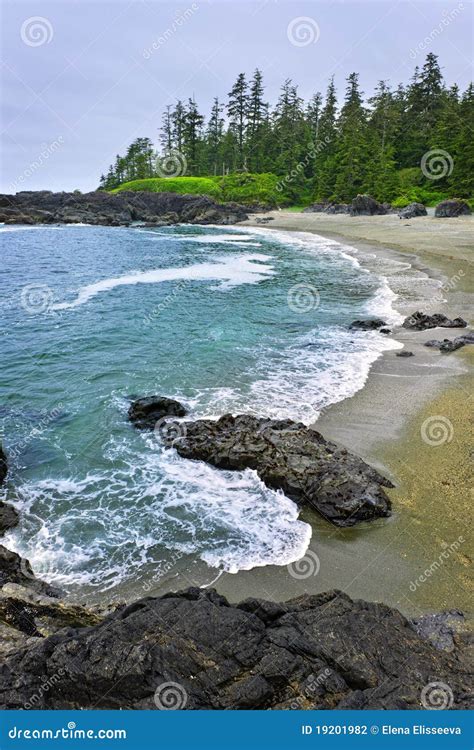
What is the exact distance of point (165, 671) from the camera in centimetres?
434

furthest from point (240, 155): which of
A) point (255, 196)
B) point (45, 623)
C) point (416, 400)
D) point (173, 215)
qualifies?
point (45, 623)

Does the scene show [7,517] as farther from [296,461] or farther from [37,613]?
[296,461]

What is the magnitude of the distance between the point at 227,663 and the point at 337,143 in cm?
8859

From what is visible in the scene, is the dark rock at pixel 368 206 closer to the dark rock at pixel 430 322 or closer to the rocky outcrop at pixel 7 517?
the dark rock at pixel 430 322

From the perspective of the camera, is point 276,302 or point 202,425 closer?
point 202,425

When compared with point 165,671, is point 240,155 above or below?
above

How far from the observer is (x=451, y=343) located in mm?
16703

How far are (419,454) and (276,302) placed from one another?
16314 millimetres

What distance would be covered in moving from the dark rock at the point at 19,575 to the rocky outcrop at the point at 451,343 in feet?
46.8

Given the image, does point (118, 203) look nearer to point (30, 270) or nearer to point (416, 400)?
point (30, 270)

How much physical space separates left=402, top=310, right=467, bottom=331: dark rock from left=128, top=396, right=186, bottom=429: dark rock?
11.4 meters

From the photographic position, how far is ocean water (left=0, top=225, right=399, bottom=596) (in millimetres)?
8156

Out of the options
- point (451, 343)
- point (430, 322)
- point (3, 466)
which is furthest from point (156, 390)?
point (430, 322)

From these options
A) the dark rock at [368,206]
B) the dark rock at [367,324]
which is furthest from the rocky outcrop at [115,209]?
the dark rock at [367,324]
